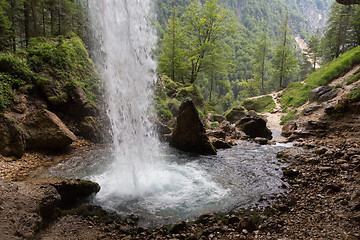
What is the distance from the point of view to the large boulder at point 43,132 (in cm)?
789

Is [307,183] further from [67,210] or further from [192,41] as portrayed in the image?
[192,41]

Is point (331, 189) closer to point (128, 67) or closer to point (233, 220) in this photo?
point (233, 220)

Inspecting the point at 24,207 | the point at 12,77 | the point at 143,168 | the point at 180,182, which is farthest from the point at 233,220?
the point at 12,77

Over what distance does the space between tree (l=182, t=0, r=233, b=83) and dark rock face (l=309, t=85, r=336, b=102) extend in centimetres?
1085

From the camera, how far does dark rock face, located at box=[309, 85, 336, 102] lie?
1629 cm

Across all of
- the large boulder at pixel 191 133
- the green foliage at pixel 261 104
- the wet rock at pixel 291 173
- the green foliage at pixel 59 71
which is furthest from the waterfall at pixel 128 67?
the green foliage at pixel 261 104

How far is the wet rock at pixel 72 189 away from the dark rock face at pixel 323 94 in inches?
739

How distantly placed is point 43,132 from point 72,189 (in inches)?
176

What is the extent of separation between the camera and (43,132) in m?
8.06

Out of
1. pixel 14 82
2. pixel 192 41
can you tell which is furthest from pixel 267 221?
pixel 192 41

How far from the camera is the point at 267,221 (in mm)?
4125

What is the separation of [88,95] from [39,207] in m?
9.74

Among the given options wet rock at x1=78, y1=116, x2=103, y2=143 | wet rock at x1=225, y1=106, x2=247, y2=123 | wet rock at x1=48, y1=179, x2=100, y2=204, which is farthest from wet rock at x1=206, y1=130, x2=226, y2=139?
wet rock at x1=225, y1=106, x2=247, y2=123

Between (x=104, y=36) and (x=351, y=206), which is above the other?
(x=104, y=36)
